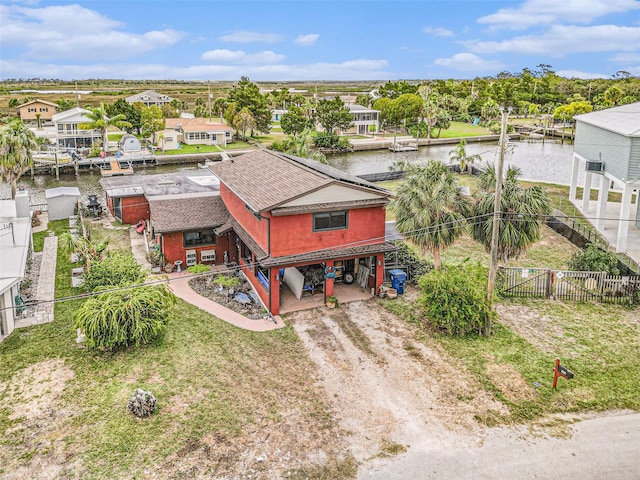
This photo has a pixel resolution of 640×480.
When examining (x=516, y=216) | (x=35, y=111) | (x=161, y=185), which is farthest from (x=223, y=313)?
(x=35, y=111)

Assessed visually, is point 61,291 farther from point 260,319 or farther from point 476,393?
point 476,393

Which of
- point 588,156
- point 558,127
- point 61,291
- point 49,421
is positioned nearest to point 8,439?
point 49,421

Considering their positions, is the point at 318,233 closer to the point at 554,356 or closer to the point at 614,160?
the point at 554,356

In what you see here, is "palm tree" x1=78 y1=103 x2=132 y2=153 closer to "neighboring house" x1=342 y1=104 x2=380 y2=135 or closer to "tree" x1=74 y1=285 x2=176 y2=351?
"neighboring house" x1=342 y1=104 x2=380 y2=135

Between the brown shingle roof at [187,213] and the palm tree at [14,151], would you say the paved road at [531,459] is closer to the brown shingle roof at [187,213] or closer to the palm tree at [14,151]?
the brown shingle roof at [187,213]

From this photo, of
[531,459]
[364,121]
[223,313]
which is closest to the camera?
[531,459]

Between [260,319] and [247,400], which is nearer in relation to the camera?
[247,400]
